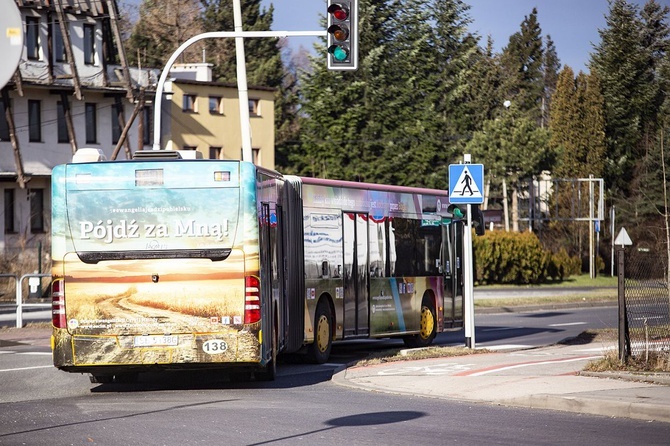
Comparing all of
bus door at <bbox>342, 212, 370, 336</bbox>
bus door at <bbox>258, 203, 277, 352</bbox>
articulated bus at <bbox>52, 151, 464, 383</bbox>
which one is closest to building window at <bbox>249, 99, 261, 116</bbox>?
bus door at <bbox>342, 212, 370, 336</bbox>

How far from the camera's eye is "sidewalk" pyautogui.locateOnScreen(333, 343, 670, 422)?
42.1 feet

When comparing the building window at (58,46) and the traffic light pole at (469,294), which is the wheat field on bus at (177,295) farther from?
the building window at (58,46)

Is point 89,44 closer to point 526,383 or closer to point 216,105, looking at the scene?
point 216,105

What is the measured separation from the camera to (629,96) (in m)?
87.0

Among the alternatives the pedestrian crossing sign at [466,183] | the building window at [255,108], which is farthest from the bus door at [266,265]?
the building window at [255,108]

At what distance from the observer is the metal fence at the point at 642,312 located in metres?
16.5

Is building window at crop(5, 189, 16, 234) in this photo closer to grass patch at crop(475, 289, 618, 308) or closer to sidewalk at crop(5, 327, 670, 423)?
grass patch at crop(475, 289, 618, 308)

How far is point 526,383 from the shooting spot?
598 inches

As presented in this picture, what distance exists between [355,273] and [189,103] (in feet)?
151

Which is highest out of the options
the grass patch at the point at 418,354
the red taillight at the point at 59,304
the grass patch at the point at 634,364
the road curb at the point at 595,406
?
the red taillight at the point at 59,304

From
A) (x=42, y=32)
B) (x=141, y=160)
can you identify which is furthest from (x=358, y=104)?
(x=141, y=160)

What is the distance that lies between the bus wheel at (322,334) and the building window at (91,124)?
41348 millimetres

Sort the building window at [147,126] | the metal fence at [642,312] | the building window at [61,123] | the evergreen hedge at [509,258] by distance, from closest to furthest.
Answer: the metal fence at [642,312]
the building window at [61,123]
the evergreen hedge at [509,258]
the building window at [147,126]

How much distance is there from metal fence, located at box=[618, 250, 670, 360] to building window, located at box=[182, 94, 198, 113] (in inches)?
1982
